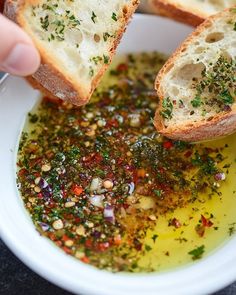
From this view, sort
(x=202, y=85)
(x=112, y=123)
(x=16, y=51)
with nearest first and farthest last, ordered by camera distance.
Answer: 1. (x=16, y=51)
2. (x=202, y=85)
3. (x=112, y=123)

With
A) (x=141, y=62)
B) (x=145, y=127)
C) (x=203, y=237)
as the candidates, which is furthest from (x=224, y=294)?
(x=141, y=62)

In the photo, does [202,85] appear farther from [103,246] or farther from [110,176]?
[103,246]

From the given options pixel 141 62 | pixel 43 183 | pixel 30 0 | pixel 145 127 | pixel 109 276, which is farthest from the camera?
pixel 141 62

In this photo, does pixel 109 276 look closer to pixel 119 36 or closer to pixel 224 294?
pixel 224 294

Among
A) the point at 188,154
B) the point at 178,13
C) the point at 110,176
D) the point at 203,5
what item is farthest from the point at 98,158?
the point at 203,5

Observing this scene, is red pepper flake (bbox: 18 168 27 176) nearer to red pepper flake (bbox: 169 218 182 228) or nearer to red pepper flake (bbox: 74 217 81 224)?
red pepper flake (bbox: 74 217 81 224)

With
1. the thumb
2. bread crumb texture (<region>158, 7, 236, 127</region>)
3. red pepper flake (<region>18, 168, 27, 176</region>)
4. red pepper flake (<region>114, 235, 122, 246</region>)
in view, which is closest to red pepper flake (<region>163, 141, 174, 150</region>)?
bread crumb texture (<region>158, 7, 236, 127</region>)
